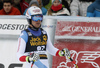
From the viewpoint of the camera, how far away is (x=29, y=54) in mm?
4113

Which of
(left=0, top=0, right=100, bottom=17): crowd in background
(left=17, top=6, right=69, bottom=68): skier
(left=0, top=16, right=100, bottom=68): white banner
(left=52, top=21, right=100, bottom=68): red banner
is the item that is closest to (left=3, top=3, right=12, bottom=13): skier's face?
(left=0, top=0, right=100, bottom=17): crowd in background

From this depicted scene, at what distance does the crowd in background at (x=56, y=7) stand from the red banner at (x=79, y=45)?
670mm

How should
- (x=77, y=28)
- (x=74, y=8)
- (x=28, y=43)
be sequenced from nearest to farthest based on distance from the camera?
(x=28, y=43) → (x=77, y=28) → (x=74, y=8)

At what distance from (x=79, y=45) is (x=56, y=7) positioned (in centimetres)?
129

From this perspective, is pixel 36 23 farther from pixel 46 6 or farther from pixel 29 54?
pixel 46 6

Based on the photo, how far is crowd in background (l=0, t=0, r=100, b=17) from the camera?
6160mm

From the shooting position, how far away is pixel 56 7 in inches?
252

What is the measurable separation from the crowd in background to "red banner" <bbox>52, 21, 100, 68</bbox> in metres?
0.67

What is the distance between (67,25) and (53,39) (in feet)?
1.32

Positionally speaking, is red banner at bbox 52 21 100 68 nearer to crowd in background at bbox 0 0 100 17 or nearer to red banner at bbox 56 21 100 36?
red banner at bbox 56 21 100 36

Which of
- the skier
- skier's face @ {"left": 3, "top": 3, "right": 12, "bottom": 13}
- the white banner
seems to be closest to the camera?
the skier

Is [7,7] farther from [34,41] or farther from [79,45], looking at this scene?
[34,41]

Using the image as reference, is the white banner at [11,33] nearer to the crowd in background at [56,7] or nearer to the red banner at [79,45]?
the red banner at [79,45]

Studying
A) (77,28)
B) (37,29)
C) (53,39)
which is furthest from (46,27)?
(37,29)
